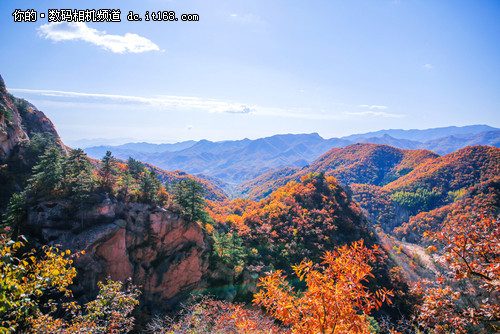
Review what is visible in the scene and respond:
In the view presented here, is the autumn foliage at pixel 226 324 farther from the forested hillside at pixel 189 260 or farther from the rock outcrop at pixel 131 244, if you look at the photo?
the rock outcrop at pixel 131 244

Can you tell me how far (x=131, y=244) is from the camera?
24.8m

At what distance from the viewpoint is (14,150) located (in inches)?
1125

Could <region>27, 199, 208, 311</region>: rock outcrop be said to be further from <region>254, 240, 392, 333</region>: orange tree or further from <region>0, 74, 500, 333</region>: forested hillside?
<region>254, 240, 392, 333</region>: orange tree

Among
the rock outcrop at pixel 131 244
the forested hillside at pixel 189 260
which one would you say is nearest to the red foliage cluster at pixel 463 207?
the forested hillside at pixel 189 260

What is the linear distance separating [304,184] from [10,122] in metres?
53.0

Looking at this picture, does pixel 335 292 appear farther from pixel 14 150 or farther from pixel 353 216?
pixel 353 216

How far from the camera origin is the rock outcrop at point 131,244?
69.8 ft

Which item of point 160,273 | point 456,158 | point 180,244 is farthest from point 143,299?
point 456,158

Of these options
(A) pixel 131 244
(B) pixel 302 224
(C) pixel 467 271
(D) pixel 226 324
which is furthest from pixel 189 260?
(C) pixel 467 271

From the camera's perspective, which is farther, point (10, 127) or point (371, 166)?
point (371, 166)

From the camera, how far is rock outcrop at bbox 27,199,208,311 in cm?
2127

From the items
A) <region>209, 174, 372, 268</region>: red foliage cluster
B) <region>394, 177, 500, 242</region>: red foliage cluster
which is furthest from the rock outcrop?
<region>394, 177, 500, 242</region>: red foliage cluster

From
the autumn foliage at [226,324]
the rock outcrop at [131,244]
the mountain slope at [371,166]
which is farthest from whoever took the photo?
the mountain slope at [371,166]

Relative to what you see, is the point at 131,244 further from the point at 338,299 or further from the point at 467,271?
the point at 467,271
